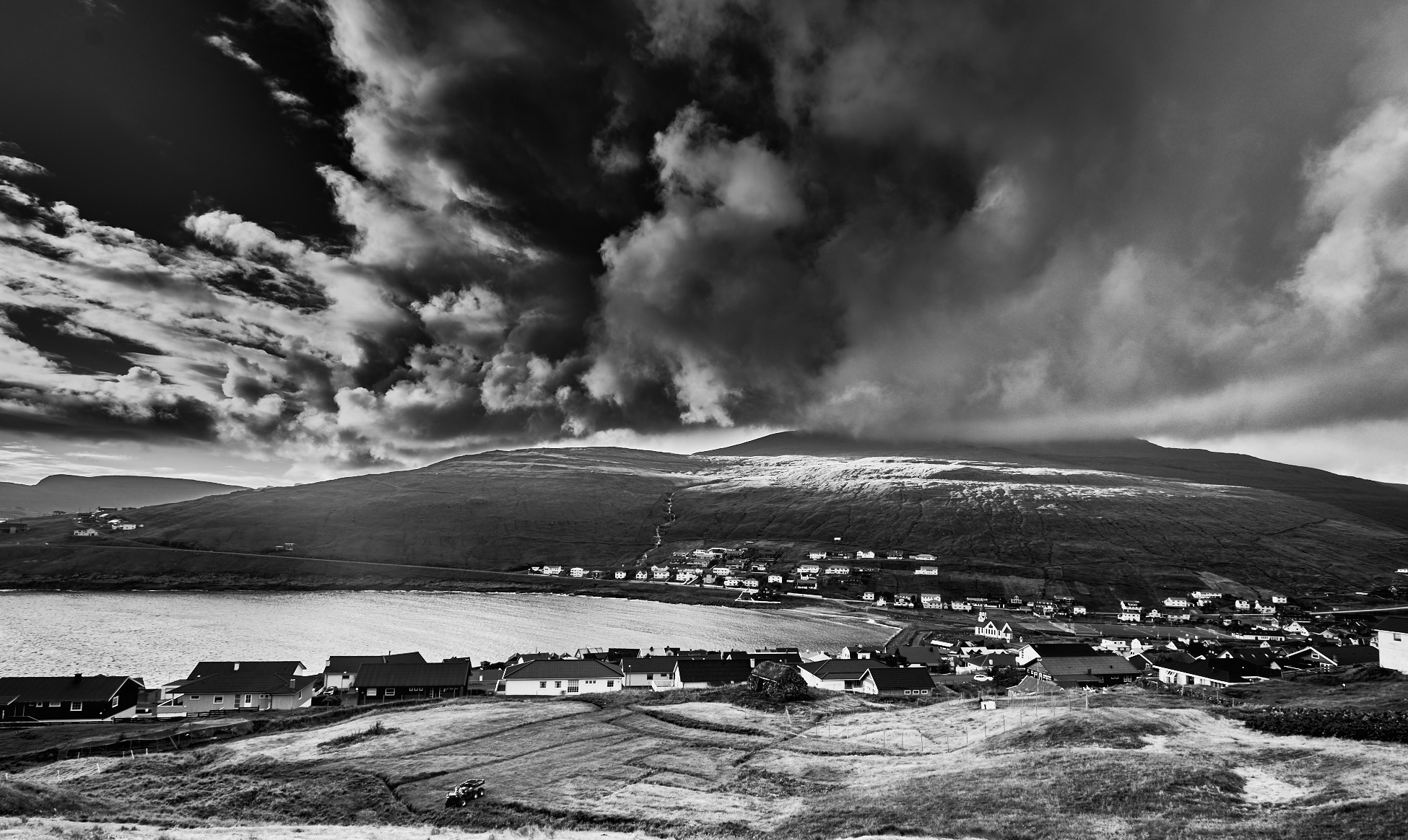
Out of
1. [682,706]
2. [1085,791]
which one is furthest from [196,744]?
[1085,791]

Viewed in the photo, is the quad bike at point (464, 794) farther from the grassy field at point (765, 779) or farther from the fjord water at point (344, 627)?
the fjord water at point (344, 627)

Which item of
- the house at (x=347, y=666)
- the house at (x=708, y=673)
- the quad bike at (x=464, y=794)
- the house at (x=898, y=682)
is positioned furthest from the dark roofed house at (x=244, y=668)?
the house at (x=898, y=682)

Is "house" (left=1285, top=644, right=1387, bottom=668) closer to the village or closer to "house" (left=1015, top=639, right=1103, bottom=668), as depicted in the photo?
the village

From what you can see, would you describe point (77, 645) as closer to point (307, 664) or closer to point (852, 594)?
point (307, 664)

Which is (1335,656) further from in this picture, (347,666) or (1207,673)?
(347,666)

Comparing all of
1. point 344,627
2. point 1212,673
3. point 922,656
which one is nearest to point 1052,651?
point 922,656

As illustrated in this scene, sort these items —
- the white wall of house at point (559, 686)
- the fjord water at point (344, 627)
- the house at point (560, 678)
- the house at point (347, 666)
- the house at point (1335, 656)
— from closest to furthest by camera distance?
the white wall of house at point (559, 686) → the house at point (560, 678) → the house at point (347, 666) → the house at point (1335, 656) → the fjord water at point (344, 627)
